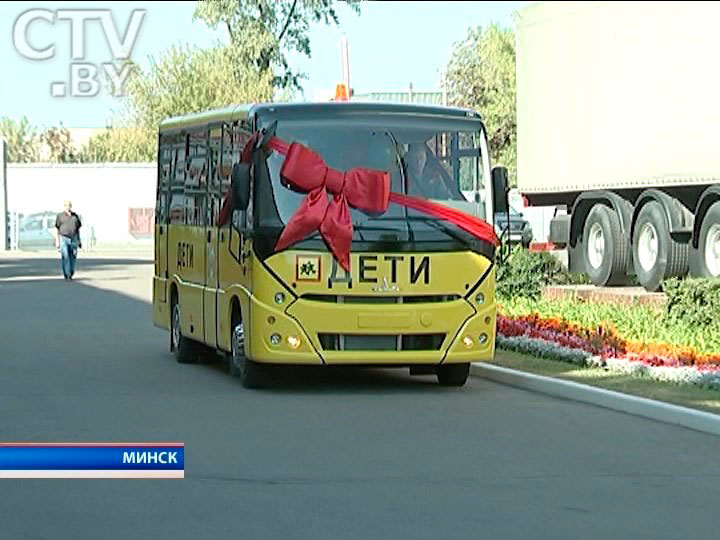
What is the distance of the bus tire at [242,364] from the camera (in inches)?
698

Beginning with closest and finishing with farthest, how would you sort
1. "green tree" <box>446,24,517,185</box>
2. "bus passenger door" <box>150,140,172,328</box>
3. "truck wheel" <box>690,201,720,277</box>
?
"bus passenger door" <box>150,140,172,328</box>, "truck wheel" <box>690,201,720,277</box>, "green tree" <box>446,24,517,185</box>

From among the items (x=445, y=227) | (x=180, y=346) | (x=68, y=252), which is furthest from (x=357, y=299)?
(x=68, y=252)

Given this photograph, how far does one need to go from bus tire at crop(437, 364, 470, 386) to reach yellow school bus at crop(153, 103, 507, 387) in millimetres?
13

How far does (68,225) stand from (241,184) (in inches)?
990

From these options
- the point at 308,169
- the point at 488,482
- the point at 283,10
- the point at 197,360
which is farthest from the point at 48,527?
the point at 283,10

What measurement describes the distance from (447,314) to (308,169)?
71.2 inches

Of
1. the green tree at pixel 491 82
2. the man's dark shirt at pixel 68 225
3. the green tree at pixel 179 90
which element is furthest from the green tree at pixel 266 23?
the man's dark shirt at pixel 68 225

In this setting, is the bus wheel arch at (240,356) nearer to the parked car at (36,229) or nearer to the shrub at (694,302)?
the shrub at (694,302)

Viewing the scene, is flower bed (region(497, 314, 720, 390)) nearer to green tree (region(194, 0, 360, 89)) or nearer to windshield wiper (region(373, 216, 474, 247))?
windshield wiper (region(373, 216, 474, 247))

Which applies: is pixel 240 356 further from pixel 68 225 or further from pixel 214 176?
pixel 68 225

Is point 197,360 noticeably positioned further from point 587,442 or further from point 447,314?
point 587,442

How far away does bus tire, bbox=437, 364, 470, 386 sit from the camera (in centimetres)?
1809

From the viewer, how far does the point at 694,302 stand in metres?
22.2

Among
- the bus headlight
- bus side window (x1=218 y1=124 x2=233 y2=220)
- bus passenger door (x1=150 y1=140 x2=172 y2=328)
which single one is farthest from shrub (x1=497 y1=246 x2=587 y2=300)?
the bus headlight
